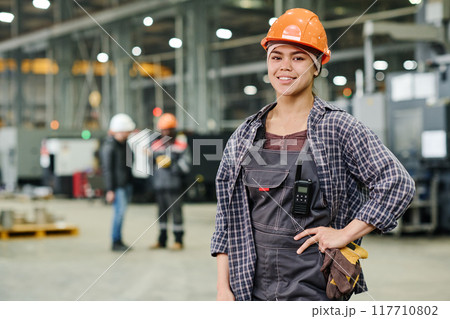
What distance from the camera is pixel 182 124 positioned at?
479 inches

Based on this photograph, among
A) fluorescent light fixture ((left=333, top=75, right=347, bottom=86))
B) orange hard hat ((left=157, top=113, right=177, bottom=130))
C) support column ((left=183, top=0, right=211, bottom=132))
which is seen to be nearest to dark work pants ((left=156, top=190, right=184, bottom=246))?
orange hard hat ((left=157, top=113, right=177, bottom=130))

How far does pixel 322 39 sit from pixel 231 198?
17.4 inches

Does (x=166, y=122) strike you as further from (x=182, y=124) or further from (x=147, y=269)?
(x=182, y=124)

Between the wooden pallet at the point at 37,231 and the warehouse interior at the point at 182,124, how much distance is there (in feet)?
0.05

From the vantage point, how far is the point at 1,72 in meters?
→ 19.0

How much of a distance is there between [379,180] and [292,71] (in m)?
0.32

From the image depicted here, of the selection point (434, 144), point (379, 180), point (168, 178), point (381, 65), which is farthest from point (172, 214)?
point (381, 65)

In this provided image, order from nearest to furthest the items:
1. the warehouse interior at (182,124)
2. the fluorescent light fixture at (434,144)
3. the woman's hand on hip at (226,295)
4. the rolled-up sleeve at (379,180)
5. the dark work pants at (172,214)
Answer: the rolled-up sleeve at (379,180), the woman's hand on hip at (226,295), the warehouse interior at (182,124), the dark work pants at (172,214), the fluorescent light fixture at (434,144)

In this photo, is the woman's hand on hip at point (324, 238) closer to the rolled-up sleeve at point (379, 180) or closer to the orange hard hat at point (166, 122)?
the rolled-up sleeve at point (379, 180)

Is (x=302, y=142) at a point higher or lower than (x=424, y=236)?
higher

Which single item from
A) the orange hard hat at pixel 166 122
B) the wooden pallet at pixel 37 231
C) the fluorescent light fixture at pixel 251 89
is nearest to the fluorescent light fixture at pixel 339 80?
the fluorescent light fixture at pixel 251 89

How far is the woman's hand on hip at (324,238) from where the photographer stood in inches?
46.1
